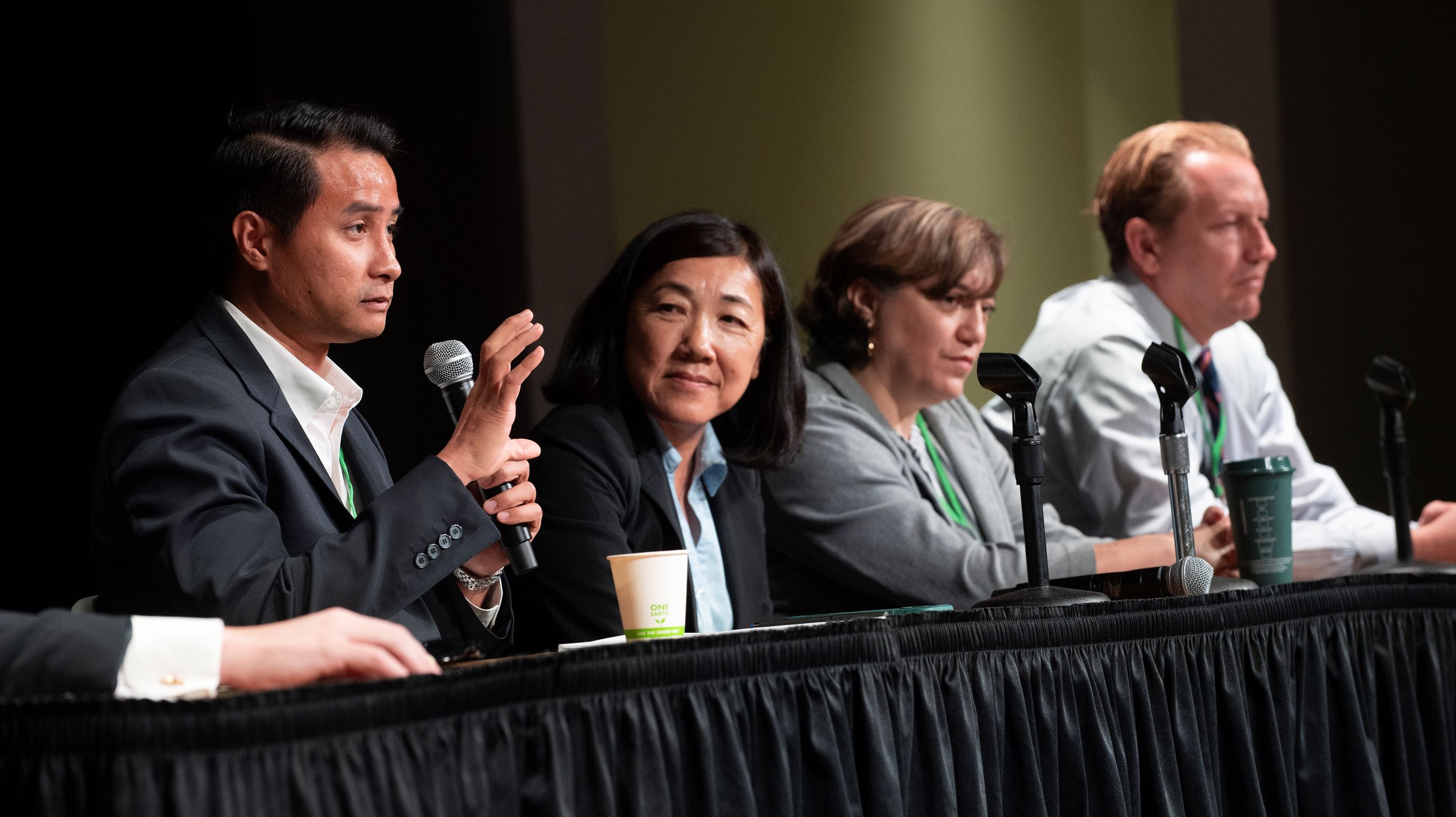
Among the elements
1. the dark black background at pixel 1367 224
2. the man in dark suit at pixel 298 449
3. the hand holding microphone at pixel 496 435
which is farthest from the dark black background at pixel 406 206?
the hand holding microphone at pixel 496 435

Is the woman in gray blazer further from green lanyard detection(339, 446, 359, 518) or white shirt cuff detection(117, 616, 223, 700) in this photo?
white shirt cuff detection(117, 616, 223, 700)

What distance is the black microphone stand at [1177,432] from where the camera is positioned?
5.33ft

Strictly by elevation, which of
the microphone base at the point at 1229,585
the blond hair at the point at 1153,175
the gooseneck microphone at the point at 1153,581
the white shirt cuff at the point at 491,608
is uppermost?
the blond hair at the point at 1153,175

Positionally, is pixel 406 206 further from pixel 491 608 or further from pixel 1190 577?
pixel 1190 577

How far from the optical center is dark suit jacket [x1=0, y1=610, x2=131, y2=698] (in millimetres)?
921

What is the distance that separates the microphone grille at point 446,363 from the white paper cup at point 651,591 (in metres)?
0.38

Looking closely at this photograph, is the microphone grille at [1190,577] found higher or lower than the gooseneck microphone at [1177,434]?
lower

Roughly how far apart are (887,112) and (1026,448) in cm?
215

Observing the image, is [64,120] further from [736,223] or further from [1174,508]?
[1174,508]

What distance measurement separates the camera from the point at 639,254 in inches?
82.7

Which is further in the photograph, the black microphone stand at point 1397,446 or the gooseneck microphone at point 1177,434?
the black microphone stand at point 1397,446

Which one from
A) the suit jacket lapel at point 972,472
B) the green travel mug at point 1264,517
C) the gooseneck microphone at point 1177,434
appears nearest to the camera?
the gooseneck microphone at point 1177,434

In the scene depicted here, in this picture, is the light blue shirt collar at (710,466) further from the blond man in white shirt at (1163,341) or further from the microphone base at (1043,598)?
the blond man in white shirt at (1163,341)

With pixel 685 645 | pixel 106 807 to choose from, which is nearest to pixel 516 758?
pixel 685 645
